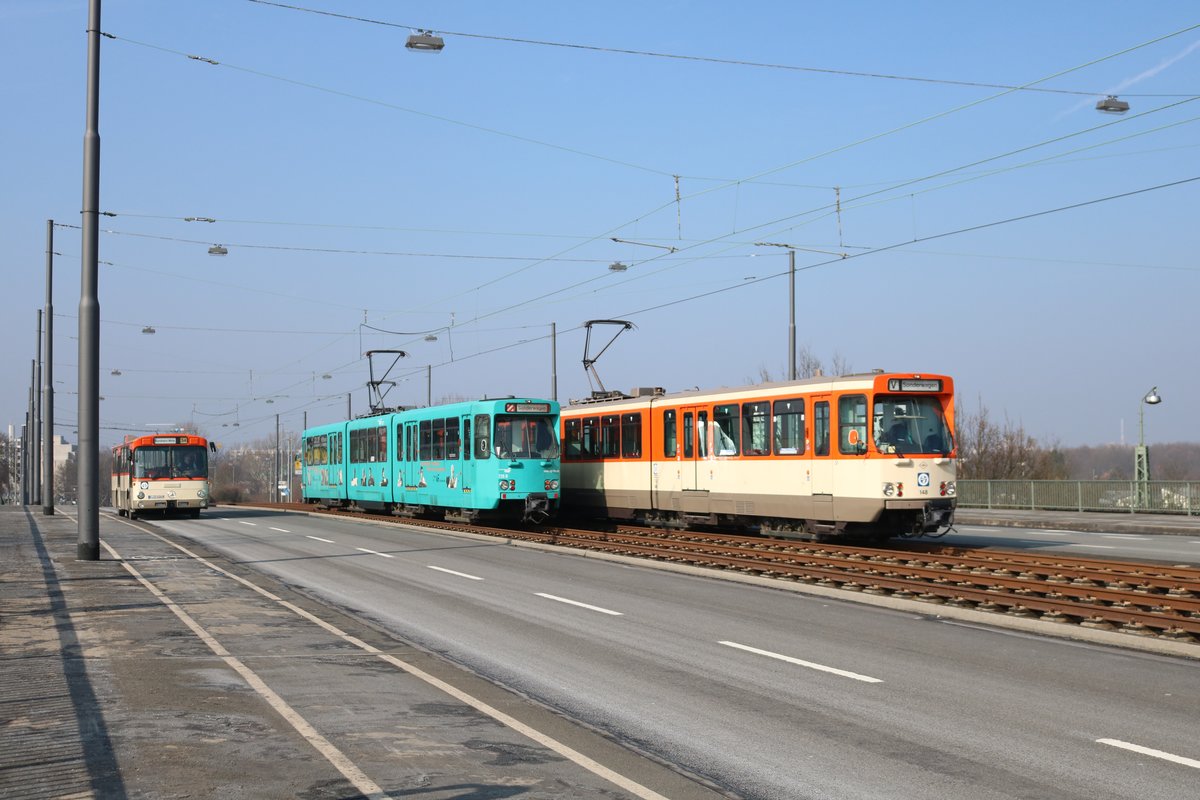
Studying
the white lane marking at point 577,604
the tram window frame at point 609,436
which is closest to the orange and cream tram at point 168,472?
the tram window frame at point 609,436

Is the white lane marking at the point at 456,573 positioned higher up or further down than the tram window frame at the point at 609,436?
further down

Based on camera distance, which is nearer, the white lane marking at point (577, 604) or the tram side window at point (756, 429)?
the white lane marking at point (577, 604)

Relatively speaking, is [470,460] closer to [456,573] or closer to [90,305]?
[456,573]

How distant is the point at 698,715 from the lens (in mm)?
8844

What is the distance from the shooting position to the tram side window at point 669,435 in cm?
2883

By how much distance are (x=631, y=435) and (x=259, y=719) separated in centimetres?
2302

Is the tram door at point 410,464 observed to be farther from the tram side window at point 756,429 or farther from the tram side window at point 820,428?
the tram side window at point 820,428

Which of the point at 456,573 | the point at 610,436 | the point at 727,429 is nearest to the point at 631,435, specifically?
the point at 610,436

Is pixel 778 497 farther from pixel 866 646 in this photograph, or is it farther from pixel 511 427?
pixel 866 646

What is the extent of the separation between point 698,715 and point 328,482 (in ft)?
133

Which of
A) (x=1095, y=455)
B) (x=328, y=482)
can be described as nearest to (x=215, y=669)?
(x=328, y=482)

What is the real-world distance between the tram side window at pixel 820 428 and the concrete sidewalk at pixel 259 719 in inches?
479

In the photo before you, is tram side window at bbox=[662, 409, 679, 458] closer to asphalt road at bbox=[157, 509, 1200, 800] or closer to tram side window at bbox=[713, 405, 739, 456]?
tram side window at bbox=[713, 405, 739, 456]

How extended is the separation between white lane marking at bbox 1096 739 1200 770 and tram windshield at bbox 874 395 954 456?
14788 millimetres
